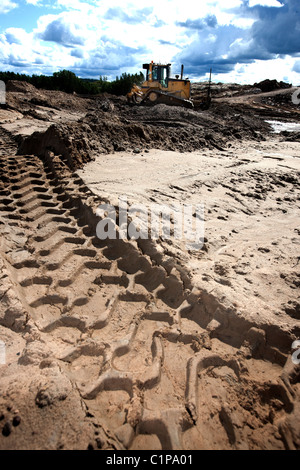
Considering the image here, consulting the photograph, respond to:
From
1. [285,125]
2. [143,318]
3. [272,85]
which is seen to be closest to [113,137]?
[143,318]

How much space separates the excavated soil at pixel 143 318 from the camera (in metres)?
1.64

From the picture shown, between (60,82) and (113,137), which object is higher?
(60,82)

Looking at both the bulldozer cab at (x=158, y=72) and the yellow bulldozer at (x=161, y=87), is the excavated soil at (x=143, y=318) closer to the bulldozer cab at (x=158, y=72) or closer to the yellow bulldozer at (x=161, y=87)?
the yellow bulldozer at (x=161, y=87)

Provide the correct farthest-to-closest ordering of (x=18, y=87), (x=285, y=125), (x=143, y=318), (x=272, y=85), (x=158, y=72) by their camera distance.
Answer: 1. (x=272, y=85)
2. (x=18, y=87)
3. (x=158, y=72)
4. (x=285, y=125)
5. (x=143, y=318)

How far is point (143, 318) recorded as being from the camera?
2443 millimetres

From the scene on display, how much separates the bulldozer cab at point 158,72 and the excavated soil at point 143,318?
13.0 meters

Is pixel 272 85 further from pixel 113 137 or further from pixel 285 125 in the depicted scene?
pixel 113 137

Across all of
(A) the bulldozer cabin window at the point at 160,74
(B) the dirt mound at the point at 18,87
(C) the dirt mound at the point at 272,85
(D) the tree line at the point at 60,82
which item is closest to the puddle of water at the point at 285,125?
(A) the bulldozer cabin window at the point at 160,74

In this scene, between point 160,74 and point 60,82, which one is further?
point 60,82

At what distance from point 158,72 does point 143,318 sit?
16.8m

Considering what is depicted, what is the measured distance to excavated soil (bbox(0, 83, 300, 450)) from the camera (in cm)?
164

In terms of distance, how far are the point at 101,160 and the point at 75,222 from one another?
98.7 inches

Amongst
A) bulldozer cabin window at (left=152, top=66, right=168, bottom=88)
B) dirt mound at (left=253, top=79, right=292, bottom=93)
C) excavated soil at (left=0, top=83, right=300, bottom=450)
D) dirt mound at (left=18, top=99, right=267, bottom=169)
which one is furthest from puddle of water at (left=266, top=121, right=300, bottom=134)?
dirt mound at (left=253, top=79, right=292, bottom=93)

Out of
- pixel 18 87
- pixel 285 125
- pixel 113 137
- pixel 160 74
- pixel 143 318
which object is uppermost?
pixel 160 74
